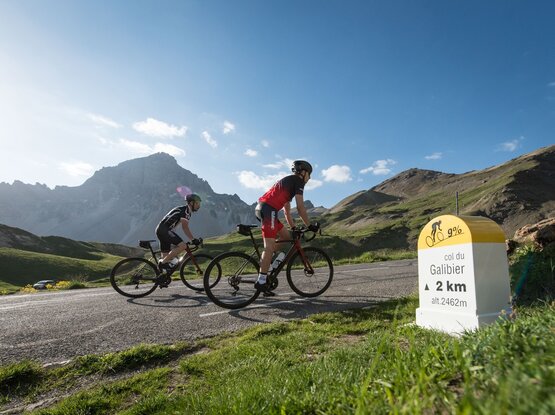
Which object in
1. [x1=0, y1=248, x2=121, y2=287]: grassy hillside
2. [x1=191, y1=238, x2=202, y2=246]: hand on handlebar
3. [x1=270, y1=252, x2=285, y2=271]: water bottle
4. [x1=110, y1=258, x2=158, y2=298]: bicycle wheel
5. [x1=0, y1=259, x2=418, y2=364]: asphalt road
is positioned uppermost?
[x1=191, y1=238, x2=202, y2=246]: hand on handlebar

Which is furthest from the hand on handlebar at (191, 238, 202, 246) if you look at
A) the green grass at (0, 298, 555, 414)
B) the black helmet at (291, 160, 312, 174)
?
the green grass at (0, 298, 555, 414)

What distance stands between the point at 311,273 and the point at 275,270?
3.71 ft

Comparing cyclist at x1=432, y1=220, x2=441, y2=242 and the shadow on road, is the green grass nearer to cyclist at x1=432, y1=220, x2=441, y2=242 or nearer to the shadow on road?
cyclist at x1=432, y1=220, x2=441, y2=242

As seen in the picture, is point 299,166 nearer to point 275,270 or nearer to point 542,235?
point 275,270

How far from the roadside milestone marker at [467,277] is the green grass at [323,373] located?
509 mm

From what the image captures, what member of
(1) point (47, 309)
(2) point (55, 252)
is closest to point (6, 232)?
(2) point (55, 252)

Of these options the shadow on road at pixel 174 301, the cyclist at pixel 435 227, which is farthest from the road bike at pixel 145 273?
the cyclist at pixel 435 227

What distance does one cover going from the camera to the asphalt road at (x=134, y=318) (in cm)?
483

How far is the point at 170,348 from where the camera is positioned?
4.52m

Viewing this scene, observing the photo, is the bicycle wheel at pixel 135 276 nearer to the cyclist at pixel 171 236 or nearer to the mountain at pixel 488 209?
the cyclist at pixel 171 236

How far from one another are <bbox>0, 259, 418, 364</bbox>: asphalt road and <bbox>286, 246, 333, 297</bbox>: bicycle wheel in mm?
259

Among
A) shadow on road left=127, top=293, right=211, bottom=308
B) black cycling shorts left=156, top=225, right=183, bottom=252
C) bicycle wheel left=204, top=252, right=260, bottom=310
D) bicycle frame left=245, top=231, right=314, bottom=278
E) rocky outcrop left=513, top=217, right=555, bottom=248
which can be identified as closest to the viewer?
rocky outcrop left=513, top=217, right=555, bottom=248

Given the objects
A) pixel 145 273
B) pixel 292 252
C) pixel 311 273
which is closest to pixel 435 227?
pixel 292 252

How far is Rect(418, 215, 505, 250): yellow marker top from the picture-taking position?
4098mm
